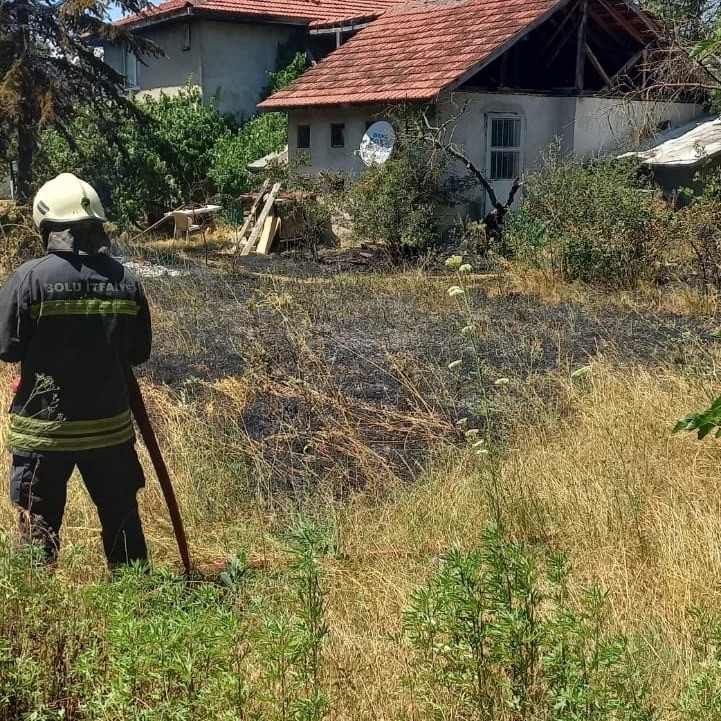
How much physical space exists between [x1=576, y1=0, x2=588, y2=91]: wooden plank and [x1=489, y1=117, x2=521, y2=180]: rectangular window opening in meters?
1.63

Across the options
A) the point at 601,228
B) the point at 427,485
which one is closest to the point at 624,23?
the point at 601,228

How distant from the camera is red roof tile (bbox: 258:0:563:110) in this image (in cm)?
1603

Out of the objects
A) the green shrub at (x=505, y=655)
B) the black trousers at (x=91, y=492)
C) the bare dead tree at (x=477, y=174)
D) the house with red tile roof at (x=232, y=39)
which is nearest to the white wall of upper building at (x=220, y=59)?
the house with red tile roof at (x=232, y=39)

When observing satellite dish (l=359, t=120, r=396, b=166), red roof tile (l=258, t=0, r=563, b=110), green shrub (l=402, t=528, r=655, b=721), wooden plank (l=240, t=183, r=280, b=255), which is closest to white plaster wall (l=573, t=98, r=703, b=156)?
red roof tile (l=258, t=0, r=563, b=110)

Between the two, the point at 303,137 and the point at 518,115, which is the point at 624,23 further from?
the point at 303,137

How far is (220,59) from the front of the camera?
22.5 m

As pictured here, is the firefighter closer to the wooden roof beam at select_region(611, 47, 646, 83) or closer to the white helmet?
the white helmet

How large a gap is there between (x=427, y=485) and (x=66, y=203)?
7.58 ft

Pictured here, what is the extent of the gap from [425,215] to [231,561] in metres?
11.8

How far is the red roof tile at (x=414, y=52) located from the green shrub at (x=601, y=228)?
4.39 metres

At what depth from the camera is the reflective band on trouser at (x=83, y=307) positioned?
133 inches

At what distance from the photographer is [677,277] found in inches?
429

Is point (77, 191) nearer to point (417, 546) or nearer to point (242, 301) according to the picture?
point (417, 546)

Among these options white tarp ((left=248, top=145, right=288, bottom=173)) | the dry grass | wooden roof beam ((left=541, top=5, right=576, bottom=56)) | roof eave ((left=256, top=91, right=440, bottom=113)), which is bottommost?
the dry grass
